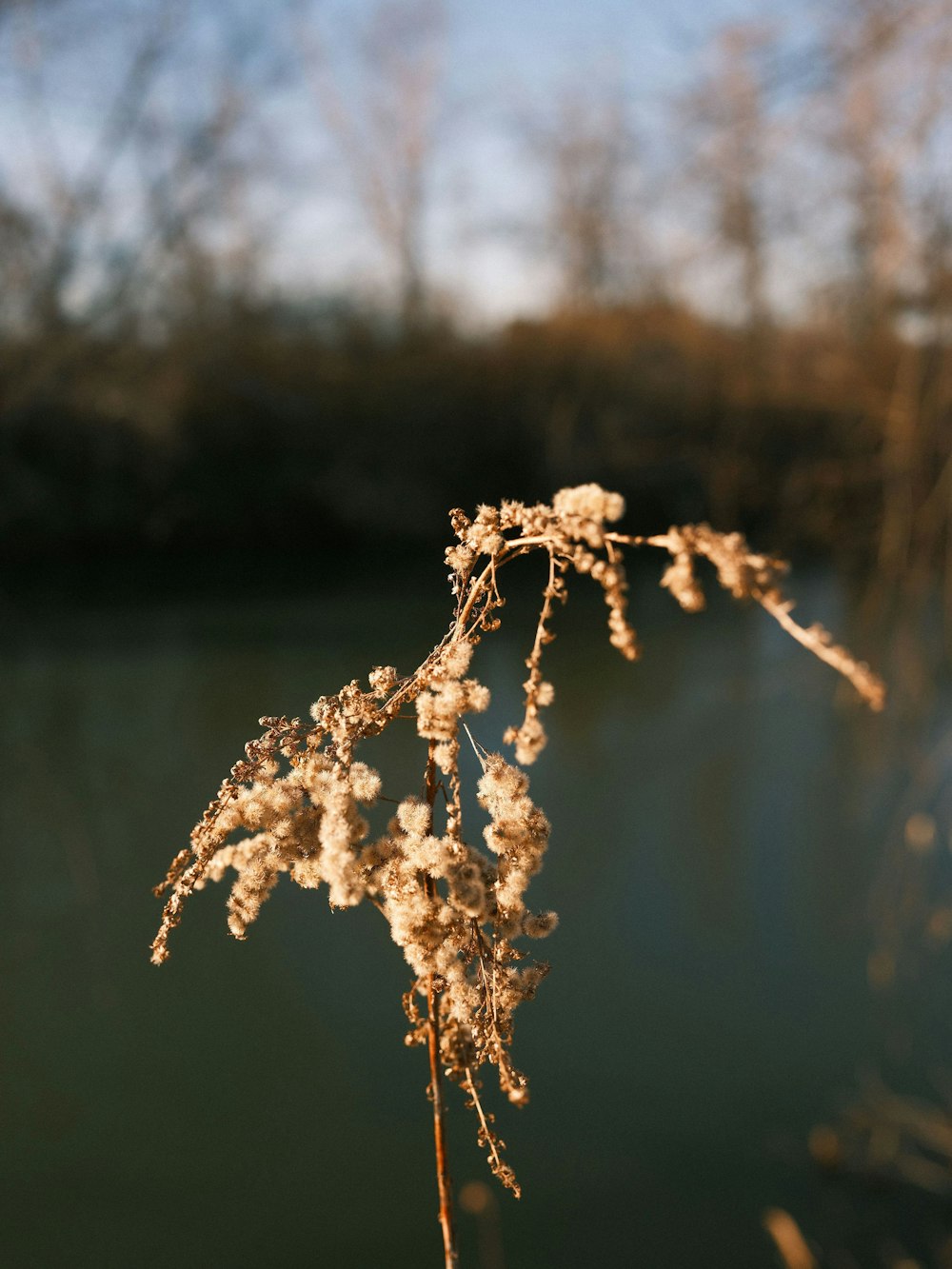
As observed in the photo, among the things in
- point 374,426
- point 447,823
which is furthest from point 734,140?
point 374,426

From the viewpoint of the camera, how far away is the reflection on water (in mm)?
2693

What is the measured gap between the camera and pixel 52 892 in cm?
390

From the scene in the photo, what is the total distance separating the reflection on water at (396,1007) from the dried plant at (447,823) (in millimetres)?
2449

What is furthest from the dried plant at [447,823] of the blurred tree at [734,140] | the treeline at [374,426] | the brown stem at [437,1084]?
the treeline at [374,426]

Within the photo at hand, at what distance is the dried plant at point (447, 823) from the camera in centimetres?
46

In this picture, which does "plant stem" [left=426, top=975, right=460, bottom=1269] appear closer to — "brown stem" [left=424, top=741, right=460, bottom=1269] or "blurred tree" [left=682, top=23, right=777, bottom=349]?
"brown stem" [left=424, top=741, right=460, bottom=1269]

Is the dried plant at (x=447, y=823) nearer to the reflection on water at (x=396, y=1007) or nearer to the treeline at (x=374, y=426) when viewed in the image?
the reflection on water at (x=396, y=1007)

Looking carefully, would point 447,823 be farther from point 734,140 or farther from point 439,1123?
point 734,140

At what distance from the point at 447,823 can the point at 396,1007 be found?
3.01 metres

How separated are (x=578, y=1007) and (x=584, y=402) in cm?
612

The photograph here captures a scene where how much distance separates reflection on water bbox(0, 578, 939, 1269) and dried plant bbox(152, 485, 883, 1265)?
2.45m

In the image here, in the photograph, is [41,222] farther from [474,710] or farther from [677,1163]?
[474,710]

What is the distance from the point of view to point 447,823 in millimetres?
490

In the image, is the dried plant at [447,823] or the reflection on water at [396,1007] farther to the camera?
the reflection on water at [396,1007]
